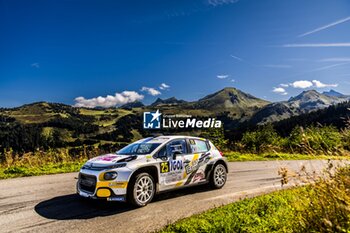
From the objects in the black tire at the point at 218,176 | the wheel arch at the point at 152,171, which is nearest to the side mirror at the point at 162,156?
the wheel arch at the point at 152,171

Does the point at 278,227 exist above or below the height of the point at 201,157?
below

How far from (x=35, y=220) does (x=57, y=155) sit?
1056 cm

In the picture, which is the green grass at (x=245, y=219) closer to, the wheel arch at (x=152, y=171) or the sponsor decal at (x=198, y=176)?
the wheel arch at (x=152, y=171)

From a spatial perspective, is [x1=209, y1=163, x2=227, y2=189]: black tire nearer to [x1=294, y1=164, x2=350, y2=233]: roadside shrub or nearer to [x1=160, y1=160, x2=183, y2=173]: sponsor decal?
[x1=160, y1=160, x2=183, y2=173]: sponsor decal

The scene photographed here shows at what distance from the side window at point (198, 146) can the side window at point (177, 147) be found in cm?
34

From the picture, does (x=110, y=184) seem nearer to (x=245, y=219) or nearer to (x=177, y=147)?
(x=177, y=147)

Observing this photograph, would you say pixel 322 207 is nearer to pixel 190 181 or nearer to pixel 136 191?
pixel 136 191

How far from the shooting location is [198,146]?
9.91 m

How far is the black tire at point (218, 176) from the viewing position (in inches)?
392

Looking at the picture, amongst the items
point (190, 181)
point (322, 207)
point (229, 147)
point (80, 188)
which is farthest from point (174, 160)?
point (229, 147)

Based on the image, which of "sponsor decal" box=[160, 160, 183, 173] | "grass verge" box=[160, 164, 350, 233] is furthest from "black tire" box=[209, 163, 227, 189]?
"grass verge" box=[160, 164, 350, 233]

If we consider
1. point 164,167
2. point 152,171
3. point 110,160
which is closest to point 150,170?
point 152,171

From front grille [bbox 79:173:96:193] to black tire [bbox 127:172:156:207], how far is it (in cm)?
92

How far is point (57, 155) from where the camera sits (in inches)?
646
